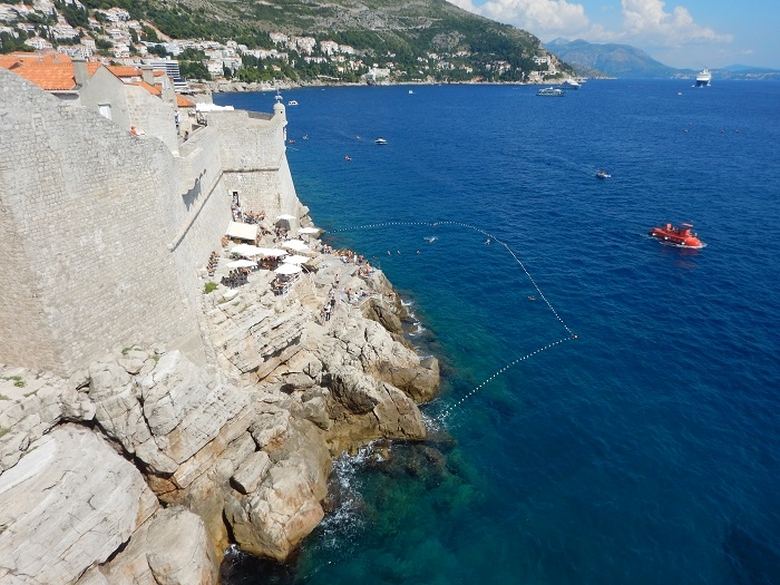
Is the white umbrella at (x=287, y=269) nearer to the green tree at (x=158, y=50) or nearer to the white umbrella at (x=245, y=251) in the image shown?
the white umbrella at (x=245, y=251)

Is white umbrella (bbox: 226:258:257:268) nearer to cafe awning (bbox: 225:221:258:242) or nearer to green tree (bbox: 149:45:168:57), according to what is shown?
cafe awning (bbox: 225:221:258:242)

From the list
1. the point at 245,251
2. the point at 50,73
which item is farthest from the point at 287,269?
the point at 50,73

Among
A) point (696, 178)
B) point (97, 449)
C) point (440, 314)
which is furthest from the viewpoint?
point (696, 178)

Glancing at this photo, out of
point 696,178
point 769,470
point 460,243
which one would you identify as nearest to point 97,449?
point 769,470

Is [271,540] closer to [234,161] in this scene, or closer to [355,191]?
[234,161]

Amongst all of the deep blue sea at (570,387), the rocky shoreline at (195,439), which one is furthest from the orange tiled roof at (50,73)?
the deep blue sea at (570,387)
